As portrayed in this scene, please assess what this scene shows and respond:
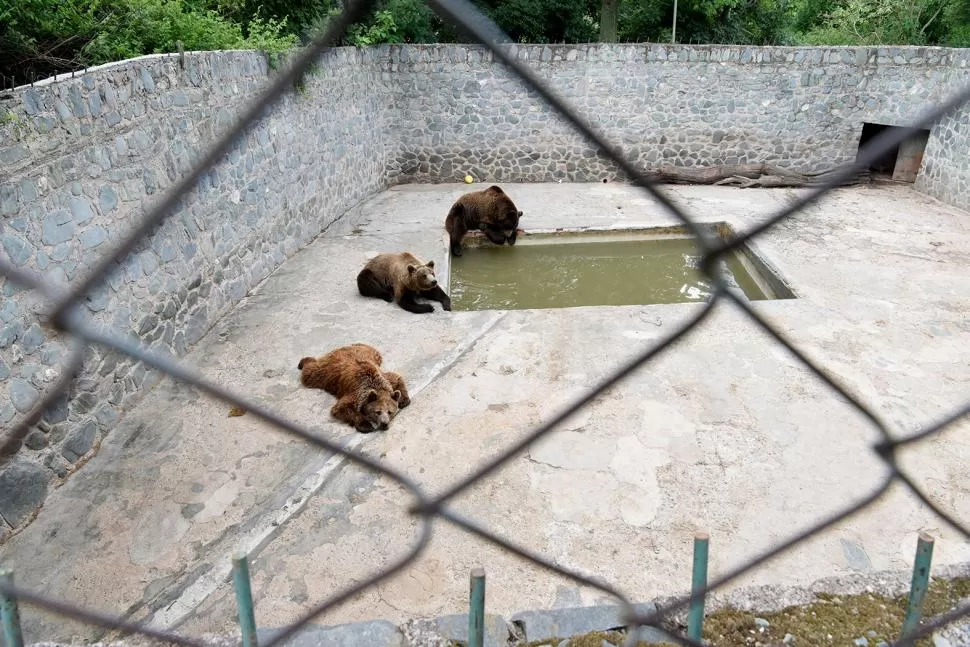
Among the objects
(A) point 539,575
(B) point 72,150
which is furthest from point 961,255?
(B) point 72,150

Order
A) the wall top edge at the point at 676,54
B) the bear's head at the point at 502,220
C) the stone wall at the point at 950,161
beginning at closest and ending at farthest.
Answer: the bear's head at the point at 502,220, the stone wall at the point at 950,161, the wall top edge at the point at 676,54

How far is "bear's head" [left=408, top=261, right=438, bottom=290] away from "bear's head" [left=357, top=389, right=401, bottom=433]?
180 centimetres

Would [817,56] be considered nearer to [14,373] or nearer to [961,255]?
[961,255]

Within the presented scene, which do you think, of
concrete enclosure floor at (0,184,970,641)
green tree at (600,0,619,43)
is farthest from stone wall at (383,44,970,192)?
concrete enclosure floor at (0,184,970,641)

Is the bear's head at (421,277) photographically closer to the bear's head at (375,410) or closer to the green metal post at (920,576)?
the bear's head at (375,410)

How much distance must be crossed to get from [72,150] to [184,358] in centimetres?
177

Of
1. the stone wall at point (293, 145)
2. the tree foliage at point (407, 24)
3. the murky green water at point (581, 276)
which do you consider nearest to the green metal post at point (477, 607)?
the stone wall at point (293, 145)

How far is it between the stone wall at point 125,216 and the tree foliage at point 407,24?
465 mm

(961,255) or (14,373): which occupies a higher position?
(14,373)

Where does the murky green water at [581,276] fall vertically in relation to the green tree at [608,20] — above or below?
below

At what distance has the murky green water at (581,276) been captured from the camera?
287 inches

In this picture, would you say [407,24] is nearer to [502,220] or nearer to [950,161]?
[502,220]

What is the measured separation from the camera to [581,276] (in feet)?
26.0

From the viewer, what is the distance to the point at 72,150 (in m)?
3.84
